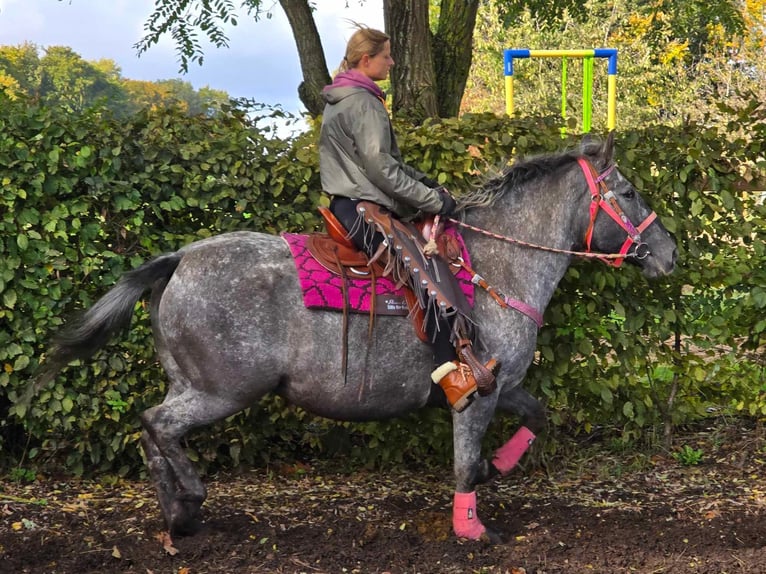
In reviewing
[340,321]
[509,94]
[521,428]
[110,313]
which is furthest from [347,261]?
[509,94]

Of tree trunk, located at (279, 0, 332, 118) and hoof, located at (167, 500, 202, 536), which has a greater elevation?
tree trunk, located at (279, 0, 332, 118)

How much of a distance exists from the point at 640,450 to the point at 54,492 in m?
4.04

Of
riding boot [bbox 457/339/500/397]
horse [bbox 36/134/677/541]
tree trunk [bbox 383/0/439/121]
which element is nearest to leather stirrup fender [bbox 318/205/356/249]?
horse [bbox 36/134/677/541]

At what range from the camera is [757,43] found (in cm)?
2102

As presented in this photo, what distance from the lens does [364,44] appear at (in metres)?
4.63

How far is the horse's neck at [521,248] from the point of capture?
4.88 m

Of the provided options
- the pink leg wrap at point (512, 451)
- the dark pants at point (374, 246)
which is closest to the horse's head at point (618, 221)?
the dark pants at point (374, 246)

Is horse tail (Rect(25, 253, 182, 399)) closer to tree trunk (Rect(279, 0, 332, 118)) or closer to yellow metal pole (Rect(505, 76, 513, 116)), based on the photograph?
tree trunk (Rect(279, 0, 332, 118))

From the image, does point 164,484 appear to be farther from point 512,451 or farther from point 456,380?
point 512,451

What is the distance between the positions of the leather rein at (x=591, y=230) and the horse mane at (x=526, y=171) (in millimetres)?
71

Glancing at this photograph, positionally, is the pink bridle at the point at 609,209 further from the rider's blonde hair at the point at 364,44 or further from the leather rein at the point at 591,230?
the rider's blonde hair at the point at 364,44

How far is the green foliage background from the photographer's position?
5.79m

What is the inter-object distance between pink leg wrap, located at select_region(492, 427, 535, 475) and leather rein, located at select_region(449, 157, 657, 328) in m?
0.78

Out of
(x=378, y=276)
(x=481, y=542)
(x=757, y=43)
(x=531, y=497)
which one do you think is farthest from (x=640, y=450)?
(x=757, y=43)
